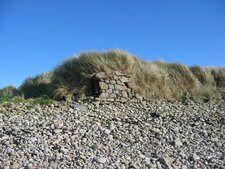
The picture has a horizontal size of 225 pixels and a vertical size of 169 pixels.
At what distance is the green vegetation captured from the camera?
30.1ft

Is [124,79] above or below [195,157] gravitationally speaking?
above

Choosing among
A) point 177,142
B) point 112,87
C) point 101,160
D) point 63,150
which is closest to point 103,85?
point 112,87

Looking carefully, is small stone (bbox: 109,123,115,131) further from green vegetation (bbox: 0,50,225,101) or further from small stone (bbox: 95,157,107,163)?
green vegetation (bbox: 0,50,225,101)

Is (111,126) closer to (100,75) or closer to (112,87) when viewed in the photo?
(112,87)

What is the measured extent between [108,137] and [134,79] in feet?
14.1

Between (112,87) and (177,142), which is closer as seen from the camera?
(177,142)

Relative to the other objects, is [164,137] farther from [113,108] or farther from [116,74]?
[116,74]

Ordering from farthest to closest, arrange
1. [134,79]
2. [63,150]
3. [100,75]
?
[134,79], [100,75], [63,150]

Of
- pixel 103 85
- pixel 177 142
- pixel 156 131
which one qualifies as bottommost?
pixel 177 142

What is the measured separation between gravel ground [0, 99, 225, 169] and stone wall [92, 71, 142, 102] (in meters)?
0.47

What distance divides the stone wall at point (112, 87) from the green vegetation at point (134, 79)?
23 centimetres

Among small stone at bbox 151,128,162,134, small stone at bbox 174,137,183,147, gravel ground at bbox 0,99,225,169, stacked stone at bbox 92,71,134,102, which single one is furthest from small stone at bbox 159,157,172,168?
stacked stone at bbox 92,71,134,102

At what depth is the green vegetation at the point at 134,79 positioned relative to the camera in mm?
9172

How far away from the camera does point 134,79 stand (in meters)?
9.71
